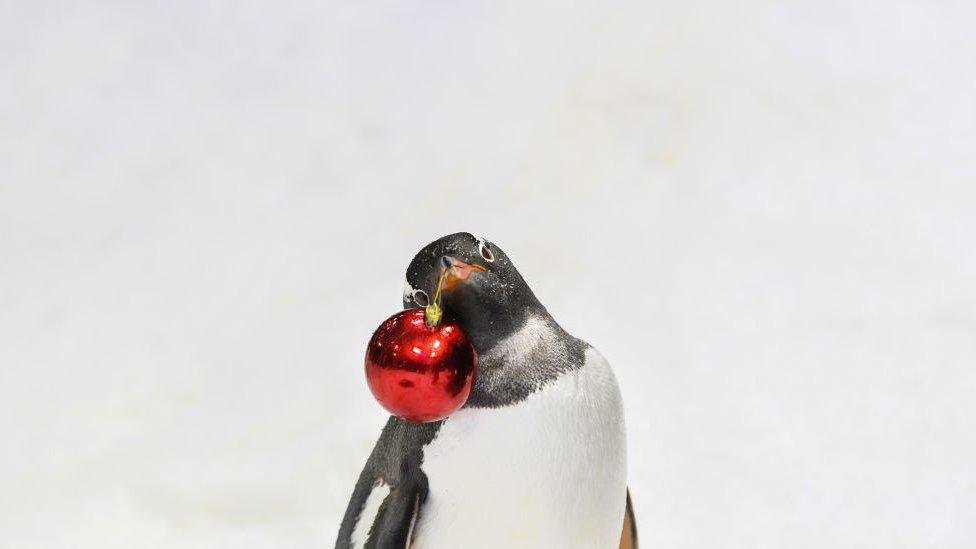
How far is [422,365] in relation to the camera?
824 millimetres

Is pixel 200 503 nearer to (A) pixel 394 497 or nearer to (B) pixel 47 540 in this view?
(B) pixel 47 540

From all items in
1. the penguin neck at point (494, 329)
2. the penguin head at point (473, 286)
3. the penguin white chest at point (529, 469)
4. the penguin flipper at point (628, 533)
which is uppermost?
the penguin head at point (473, 286)

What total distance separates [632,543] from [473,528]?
0.63 ft

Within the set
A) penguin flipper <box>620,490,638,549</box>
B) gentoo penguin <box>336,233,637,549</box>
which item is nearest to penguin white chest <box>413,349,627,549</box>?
gentoo penguin <box>336,233,637,549</box>

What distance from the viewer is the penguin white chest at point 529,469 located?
863 mm

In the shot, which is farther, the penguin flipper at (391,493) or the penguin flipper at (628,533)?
the penguin flipper at (628,533)

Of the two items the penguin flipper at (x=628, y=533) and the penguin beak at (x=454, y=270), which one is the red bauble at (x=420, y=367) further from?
the penguin flipper at (x=628, y=533)

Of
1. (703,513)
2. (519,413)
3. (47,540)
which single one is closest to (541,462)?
(519,413)

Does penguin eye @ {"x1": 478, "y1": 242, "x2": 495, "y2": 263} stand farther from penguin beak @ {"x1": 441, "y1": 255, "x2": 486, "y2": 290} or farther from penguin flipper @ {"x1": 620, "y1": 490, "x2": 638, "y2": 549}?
penguin flipper @ {"x1": 620, "y1": 490, "x2": 638, "y2": 549}

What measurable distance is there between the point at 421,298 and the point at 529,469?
0.40ft

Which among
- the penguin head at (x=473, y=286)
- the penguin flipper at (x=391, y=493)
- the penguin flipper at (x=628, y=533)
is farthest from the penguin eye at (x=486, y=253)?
the penguin flipper at (x=628, y=533)

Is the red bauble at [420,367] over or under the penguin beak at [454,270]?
under

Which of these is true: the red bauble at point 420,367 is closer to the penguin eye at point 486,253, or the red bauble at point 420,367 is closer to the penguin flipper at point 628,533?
the penguin eye at point 486,253

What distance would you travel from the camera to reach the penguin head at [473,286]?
847 mm
